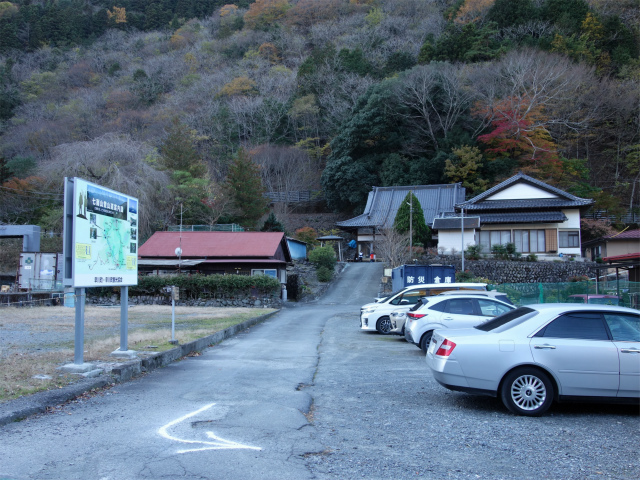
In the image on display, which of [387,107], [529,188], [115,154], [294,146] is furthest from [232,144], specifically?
[529,188]

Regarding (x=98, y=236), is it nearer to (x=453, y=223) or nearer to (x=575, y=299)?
(x=575, y=299)

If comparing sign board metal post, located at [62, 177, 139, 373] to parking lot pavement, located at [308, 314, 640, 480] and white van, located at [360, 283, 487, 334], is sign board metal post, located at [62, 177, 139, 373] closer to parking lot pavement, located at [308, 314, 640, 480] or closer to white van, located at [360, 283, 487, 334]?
parking lot pavement, located at [308, 314, 640, 480]

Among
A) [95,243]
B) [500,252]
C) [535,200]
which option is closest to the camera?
[95,243]

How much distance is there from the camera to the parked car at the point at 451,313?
12.2 metres

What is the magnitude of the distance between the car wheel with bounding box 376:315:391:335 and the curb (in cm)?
605

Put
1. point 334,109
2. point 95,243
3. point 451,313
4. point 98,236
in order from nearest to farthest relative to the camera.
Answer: point 95,243
point 98,236
point 451,313
point 334,109

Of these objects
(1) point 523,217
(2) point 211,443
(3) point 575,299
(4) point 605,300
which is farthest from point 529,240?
(2) point 211,443

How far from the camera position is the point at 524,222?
40.1 meters

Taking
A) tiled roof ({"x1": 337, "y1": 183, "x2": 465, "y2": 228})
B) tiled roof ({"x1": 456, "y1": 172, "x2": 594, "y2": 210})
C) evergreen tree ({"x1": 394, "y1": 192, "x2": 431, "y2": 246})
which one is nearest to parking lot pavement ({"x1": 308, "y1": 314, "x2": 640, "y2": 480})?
evergreen tree ({"x1": 394, "y1": 192, "x2": 431, "y2": 246})

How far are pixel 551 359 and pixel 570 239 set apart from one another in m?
38.3

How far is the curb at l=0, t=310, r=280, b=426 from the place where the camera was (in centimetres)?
647

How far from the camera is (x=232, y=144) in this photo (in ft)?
214

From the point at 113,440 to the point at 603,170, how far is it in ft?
193

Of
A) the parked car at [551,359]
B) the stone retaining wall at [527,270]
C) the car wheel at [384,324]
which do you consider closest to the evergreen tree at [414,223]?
the stone retaining wall at [527,270]
